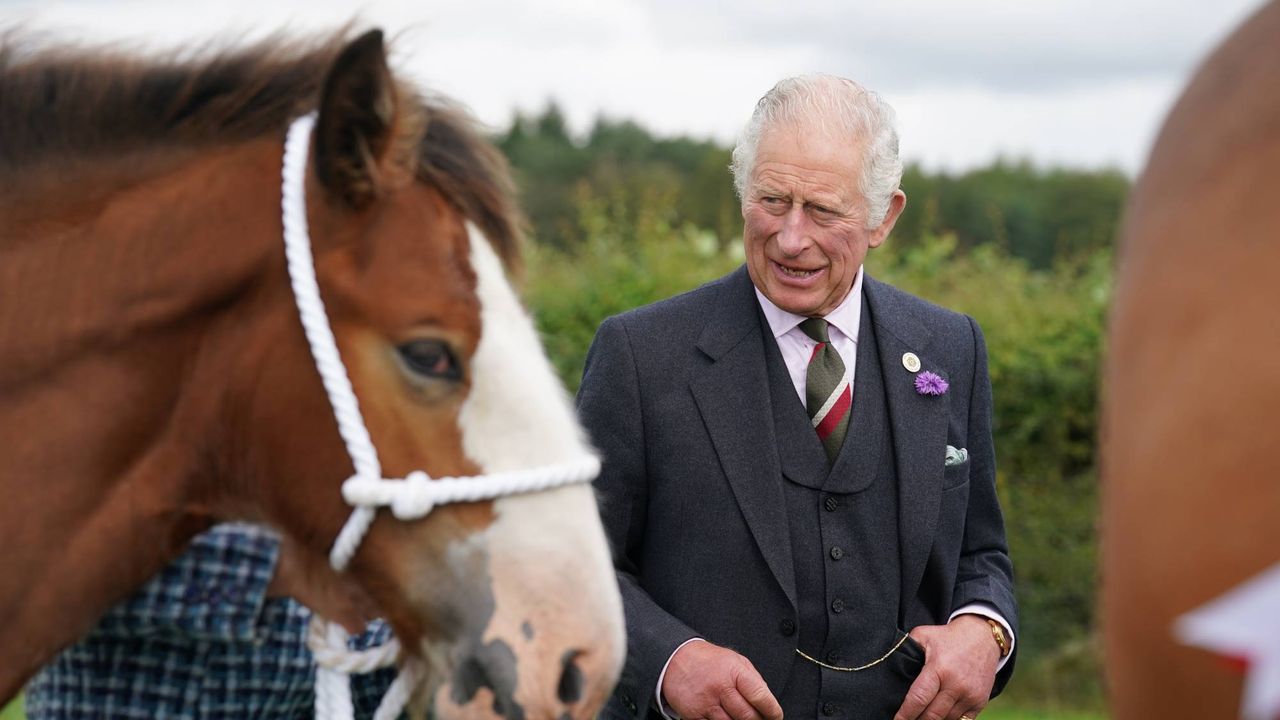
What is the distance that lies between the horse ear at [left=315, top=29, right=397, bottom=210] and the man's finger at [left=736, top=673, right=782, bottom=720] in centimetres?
128

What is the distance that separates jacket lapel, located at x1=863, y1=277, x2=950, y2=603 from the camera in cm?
286

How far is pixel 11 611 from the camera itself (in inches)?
77.0

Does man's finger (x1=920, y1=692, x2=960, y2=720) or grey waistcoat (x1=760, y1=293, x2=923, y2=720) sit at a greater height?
grey waistcoat (x1=760, y1=293, x2=923, y2=720)

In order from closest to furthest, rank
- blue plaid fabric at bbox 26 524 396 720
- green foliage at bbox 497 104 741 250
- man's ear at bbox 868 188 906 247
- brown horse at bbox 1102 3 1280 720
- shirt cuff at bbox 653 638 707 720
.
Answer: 1. brown horse at bbox 1102 3 1280 720
2. blue plaid fabric at bbox 26 524 396 720
3. shirt cuff at bbox 653 638 707 720
4. man's ear at bbox 868 188 906 247
5. green foliage at bbox 497 104 741 250

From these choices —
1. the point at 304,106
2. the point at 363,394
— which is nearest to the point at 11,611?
the point at 363,394

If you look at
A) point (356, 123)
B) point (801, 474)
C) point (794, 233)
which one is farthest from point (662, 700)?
point (356, 123)

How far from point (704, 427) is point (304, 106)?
1212mm

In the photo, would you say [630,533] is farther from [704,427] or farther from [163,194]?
[163,194]

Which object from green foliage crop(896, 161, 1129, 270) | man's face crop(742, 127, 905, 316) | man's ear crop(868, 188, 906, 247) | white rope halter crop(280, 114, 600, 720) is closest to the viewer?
white rope halter crop(280, 114, 600, 720)

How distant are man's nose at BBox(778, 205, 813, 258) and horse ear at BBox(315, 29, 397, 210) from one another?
1.11m

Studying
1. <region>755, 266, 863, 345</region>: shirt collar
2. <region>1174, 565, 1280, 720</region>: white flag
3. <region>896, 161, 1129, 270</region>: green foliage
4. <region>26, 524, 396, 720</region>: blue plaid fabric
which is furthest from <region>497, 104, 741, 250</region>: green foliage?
<region>1174, 565, 1280, 720</region>: white flag

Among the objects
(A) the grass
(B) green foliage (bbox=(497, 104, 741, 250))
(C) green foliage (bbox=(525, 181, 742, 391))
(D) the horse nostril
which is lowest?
(B) green foliage (bbox=(497, 104, 741, 250))

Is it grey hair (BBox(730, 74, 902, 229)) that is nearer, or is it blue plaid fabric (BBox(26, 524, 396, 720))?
blue plaid fabric (BBox(26, 524, 396, 720))

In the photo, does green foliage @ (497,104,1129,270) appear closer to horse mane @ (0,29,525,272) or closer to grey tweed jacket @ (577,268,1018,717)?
grey tweed jacket @ (577,268,1018,717)
